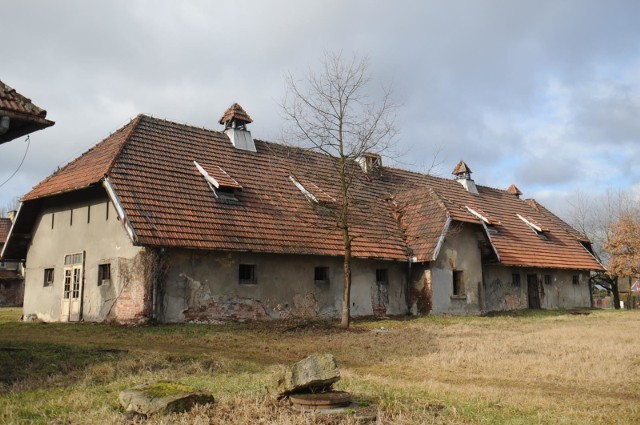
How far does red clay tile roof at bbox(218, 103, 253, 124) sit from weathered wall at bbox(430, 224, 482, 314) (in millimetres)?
9359

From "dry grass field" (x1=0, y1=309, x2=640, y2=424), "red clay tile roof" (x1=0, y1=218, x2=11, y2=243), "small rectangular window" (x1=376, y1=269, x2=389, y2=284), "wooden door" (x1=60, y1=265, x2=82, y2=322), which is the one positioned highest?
"red clay tile roof" (x1=0, y1=218, x2=11, y2=243)

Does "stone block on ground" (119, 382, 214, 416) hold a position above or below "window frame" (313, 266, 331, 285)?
below

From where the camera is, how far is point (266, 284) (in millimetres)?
18203

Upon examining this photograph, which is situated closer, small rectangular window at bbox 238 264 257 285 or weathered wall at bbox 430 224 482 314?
small rectangular window at bbox 238 264 257 285

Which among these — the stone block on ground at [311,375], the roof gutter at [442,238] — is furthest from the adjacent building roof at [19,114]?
the roof gutter at [442,238]

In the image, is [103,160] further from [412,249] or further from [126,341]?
[412,249]

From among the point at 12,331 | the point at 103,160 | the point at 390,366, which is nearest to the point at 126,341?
the point at 12,331

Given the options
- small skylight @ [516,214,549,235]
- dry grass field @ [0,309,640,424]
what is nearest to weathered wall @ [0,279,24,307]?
dry grass field @ [0,309,640,424]

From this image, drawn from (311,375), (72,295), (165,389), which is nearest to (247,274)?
(72,295)

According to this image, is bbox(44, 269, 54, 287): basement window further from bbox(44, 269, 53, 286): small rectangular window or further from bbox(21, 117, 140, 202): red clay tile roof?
bbox(21, 117, 140, 202): red clay tile roof

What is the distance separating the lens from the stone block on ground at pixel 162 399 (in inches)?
225

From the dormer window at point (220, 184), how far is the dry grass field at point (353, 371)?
4.78 meters

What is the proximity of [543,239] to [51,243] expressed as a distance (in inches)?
901

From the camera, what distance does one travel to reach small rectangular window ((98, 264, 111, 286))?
677 inches
